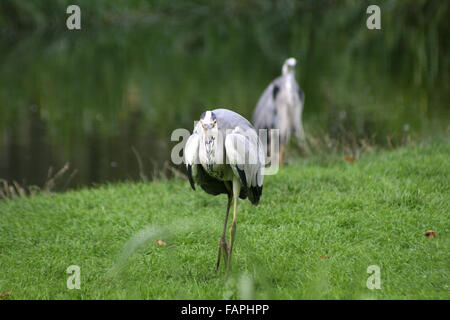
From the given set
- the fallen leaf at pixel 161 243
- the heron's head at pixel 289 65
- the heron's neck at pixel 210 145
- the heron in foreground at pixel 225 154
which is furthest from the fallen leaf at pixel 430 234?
the heron's head at pixel 289 65

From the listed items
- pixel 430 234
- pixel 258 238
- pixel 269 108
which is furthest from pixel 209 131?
pixel 269 108

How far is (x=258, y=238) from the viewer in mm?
4703

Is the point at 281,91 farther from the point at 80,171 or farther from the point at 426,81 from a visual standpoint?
the point at 426,81

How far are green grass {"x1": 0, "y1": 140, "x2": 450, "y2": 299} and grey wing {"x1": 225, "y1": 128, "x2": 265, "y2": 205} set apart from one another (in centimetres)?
47

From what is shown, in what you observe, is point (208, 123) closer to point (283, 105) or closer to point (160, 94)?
point (283, 105)

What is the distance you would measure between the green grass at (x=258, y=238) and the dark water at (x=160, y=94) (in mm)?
2043

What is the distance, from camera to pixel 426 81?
1332 cm

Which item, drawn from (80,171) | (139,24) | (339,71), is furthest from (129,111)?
(139,24)

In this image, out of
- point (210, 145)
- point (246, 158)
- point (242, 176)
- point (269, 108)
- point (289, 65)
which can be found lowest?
point (242, 176)

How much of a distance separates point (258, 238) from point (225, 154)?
1.07 m

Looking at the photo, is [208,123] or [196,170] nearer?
[208,123]

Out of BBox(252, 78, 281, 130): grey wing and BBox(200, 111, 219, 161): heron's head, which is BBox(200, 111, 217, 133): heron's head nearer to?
BBox(200, 111, 219, 161): heron's head

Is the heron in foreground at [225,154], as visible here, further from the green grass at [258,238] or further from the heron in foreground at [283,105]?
the heron in foreground at [283,105]

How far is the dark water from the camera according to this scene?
33.1 feet
